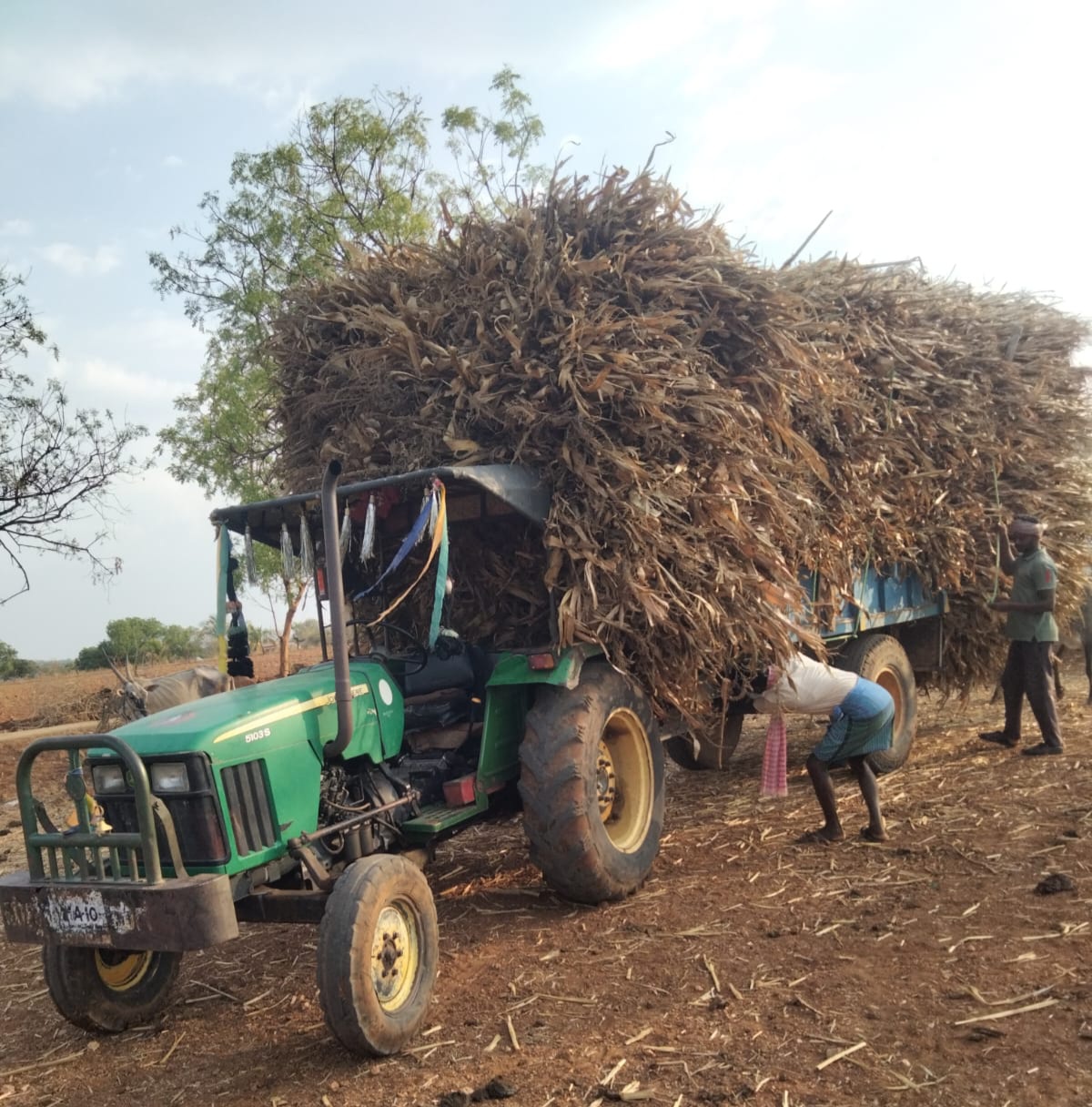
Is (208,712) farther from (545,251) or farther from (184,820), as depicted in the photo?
(545,251)

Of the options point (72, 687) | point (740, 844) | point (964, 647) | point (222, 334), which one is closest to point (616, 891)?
point (740, 844)

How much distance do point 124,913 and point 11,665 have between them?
36.2m

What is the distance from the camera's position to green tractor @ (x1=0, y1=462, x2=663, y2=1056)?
3912 mm

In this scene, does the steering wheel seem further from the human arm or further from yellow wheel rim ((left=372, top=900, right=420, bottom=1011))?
the human arm

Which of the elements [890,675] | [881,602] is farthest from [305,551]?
[890,675]

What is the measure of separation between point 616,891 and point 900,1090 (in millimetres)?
2261

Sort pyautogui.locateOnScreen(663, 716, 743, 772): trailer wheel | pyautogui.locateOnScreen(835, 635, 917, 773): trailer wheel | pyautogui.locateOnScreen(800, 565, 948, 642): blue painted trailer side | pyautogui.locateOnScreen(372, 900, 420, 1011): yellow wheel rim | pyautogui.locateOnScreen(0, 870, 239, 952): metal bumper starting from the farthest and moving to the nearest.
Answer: pyautogui.locateOnScreen(663, 716, 743, 772): trailer wheel → pyautogui.locateOnScreen(835, 635, 917, 773): trailer wheel → pyautogui.locateOnScreen(800, 565, 948, 642): blue painted trailer side → pyautogui.locateOnScreen(372, 900, 420, 1011): yellow wheel rim → pyautogui.locateOnScreen(0, 870, 239, 952): metal bumper

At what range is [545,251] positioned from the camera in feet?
19.6

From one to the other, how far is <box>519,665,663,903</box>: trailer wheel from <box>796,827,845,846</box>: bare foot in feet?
3.51

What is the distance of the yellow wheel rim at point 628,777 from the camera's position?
582 cm

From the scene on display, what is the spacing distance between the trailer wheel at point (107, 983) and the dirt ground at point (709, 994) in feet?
0.43

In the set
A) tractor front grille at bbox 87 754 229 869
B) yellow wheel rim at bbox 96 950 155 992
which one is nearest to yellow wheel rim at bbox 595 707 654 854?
tractor front grille at bbox 87 754 229 869

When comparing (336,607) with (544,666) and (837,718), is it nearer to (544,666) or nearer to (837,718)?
(544,666)

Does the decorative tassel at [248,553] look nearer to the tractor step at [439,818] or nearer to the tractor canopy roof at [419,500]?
the tractor canopy roof at [419,500]
